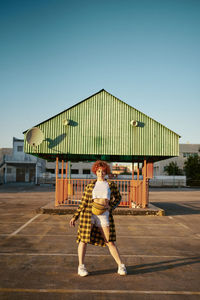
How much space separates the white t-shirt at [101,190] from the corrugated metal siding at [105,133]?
7521 millimetres

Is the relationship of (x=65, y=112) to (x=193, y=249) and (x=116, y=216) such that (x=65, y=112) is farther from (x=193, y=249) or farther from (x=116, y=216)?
(x=193, y=249)

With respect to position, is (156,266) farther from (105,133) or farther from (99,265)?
(105,133)

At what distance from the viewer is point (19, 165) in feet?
154

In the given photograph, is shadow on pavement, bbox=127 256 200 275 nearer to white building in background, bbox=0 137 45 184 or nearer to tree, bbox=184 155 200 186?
white building in background, bbox=0 137 45 184

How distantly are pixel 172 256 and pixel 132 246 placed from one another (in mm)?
1098

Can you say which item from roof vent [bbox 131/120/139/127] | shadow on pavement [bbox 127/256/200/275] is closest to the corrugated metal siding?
roof vent [bbox 131/120/139/127]

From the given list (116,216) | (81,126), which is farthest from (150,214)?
(81,126)

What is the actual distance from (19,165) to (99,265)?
44759 millimetres

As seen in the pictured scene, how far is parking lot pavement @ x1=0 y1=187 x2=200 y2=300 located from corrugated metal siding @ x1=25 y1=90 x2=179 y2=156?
4.22 metres

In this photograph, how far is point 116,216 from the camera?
431 inches

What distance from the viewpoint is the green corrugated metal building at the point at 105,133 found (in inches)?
A: 463

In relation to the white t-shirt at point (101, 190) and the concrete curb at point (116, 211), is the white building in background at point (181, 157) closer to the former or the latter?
the concrete curb at point (116, 211)

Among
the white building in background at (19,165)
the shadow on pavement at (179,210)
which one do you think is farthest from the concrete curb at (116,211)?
the white building in background at (19,165)

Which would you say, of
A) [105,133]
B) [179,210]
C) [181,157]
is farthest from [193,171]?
[105,133]
